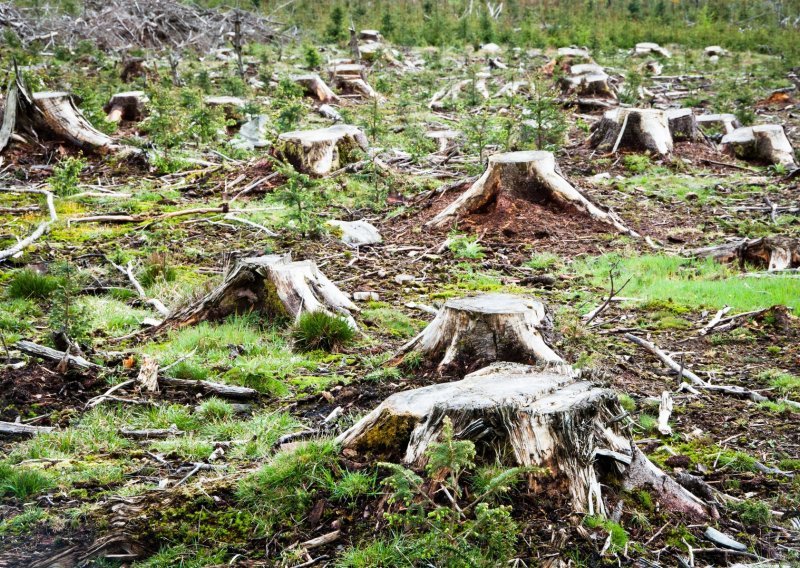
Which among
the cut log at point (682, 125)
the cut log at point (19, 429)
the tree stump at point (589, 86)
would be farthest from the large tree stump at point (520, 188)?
the tree stump at point (589, 86)

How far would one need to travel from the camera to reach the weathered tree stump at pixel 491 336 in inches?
201

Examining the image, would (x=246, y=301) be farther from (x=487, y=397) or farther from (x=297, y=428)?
(x=487, y=397)

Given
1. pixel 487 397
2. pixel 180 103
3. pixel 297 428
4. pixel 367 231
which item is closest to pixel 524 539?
pixel 487 397

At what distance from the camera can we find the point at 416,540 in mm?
3174

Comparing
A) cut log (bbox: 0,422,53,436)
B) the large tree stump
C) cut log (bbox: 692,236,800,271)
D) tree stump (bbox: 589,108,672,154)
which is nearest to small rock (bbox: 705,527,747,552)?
cut log (bbox: 0,422,53,436)

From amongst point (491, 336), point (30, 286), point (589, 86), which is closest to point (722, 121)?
point (589, 86)

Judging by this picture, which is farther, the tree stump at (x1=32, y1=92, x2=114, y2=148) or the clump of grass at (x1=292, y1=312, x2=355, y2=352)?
the tree stump at (x1=32, y1=92, x2=114, y2=148)

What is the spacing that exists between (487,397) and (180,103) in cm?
1215

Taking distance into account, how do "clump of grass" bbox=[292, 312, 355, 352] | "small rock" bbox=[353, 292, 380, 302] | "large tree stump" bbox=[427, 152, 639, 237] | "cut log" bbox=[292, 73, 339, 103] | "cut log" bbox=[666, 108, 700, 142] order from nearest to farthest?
"clump of grass" bbox=[292, 312, 355, 352] → "small rock" bbox=[353, 292, 380, 302] → "large tree stump" bbox=[427, 152, 639, 237] → "cut log" bbox=[666, 108, 700, 142] → "cut log" bbox=[292, 73, 339, 103]

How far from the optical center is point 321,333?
6152mm

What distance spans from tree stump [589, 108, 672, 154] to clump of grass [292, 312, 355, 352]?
27.0ft

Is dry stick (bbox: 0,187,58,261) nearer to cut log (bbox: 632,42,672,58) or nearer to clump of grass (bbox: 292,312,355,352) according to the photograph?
clump of grass (bbox: 292,312,355,352)

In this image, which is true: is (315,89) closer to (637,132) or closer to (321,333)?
(637,132)

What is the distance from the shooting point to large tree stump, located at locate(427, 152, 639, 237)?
9.59 m
